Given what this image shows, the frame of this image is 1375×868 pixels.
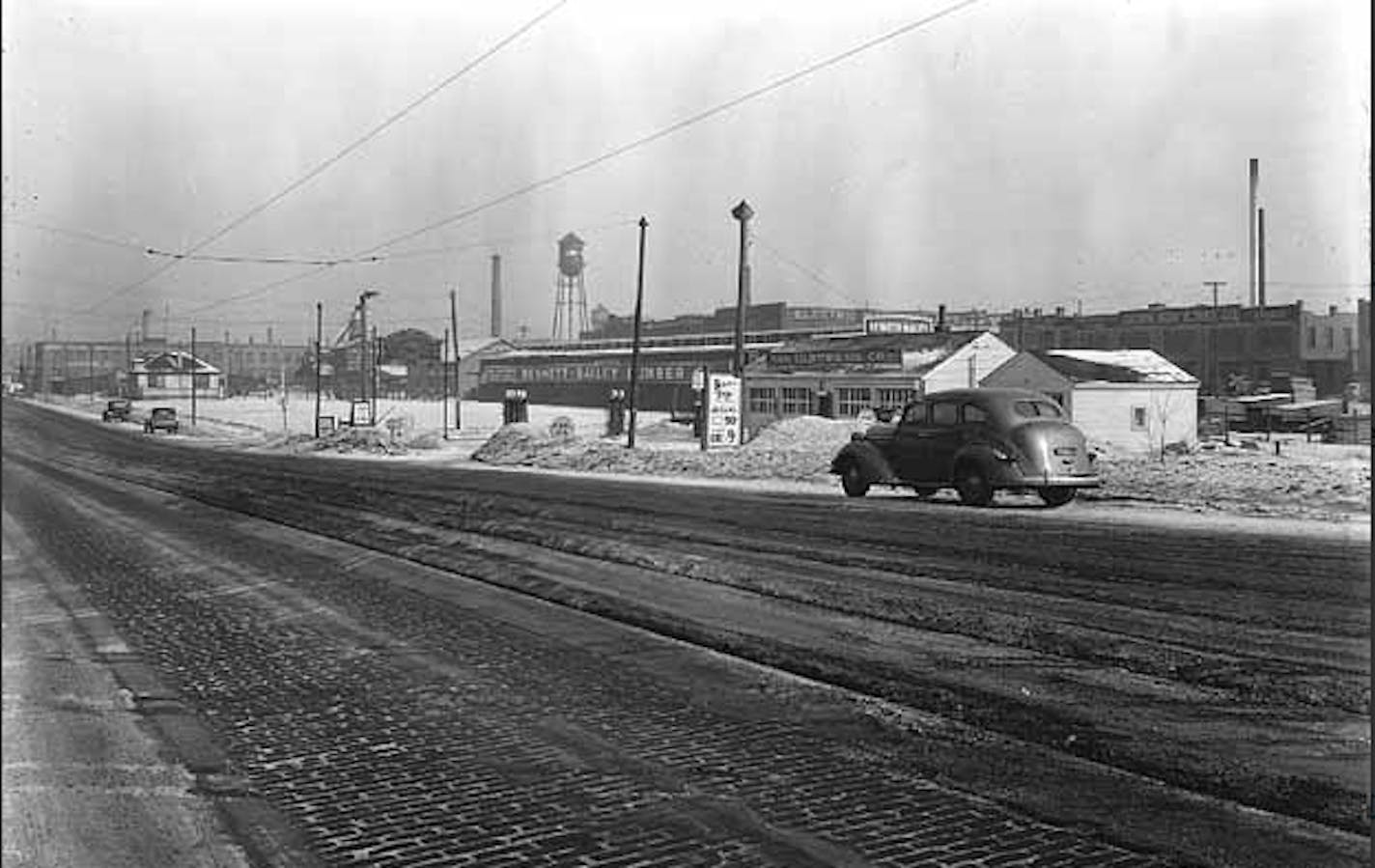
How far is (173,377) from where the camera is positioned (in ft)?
16.5

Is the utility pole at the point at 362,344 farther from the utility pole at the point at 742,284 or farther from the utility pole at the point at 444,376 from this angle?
the utility pole at the point at 742,284

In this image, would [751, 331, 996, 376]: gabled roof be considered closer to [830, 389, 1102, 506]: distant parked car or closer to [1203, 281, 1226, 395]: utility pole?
[830, 389, 1102, 506]: distant parked car

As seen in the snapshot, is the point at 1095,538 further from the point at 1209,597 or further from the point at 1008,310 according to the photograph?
the point at 1008,310

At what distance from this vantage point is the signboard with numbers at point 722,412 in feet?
37.5

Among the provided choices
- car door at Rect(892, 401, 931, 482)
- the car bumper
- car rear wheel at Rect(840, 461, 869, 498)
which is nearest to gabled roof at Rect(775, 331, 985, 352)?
car door at Rect(892, 401, 931, 482)

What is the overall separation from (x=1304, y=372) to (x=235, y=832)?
5818 millimetres

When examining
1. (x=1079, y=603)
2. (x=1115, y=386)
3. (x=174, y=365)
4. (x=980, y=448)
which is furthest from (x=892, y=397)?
(x=174, y=365)

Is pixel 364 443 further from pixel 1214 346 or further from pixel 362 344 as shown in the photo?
pixel 1214 346

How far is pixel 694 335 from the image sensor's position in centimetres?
1051

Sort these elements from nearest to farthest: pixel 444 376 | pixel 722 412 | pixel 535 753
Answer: pixel 535 753 → pixel 444 376 → pixel 722 412

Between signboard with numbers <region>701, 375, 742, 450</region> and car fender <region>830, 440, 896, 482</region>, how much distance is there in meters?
1.22

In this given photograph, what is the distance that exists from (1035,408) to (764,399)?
324cm

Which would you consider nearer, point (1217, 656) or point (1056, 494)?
point (1217, 656)

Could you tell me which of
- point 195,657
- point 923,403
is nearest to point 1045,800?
point 195,657
